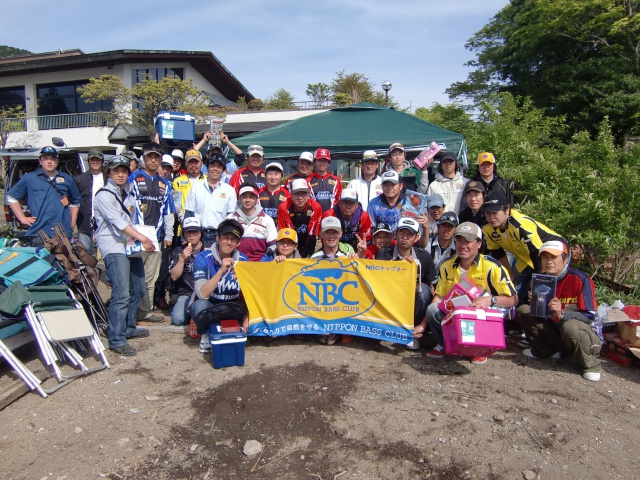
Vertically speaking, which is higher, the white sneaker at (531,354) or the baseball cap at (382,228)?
the baseball cap at (382,228)

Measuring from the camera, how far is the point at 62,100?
28047 millimetres

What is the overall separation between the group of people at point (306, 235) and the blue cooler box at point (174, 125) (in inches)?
62.8

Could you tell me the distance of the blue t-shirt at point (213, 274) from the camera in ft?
16.4

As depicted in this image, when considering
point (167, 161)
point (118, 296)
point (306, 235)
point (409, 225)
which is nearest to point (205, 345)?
point (118, 296)

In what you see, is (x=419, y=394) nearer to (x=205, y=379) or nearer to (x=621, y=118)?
(x=205, y=379)

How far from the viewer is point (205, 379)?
4352 millimetres

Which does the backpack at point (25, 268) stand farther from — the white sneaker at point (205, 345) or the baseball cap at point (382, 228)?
the baseball cap at point (382, 228)

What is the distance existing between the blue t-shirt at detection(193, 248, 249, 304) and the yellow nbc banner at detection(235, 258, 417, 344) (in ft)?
0.30

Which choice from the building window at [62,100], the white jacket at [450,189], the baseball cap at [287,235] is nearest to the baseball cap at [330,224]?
the baseball cap at [287,235]

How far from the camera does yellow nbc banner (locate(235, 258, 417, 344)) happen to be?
505 centimetres

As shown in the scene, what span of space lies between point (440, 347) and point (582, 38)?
20571 millimetres

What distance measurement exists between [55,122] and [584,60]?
28819 millimetres

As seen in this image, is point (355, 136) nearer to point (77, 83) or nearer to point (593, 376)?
point (593, 376)

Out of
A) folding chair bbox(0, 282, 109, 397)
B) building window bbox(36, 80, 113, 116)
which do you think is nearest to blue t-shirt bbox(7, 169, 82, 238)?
folding chair bbox(0, 282, 109, 397)
